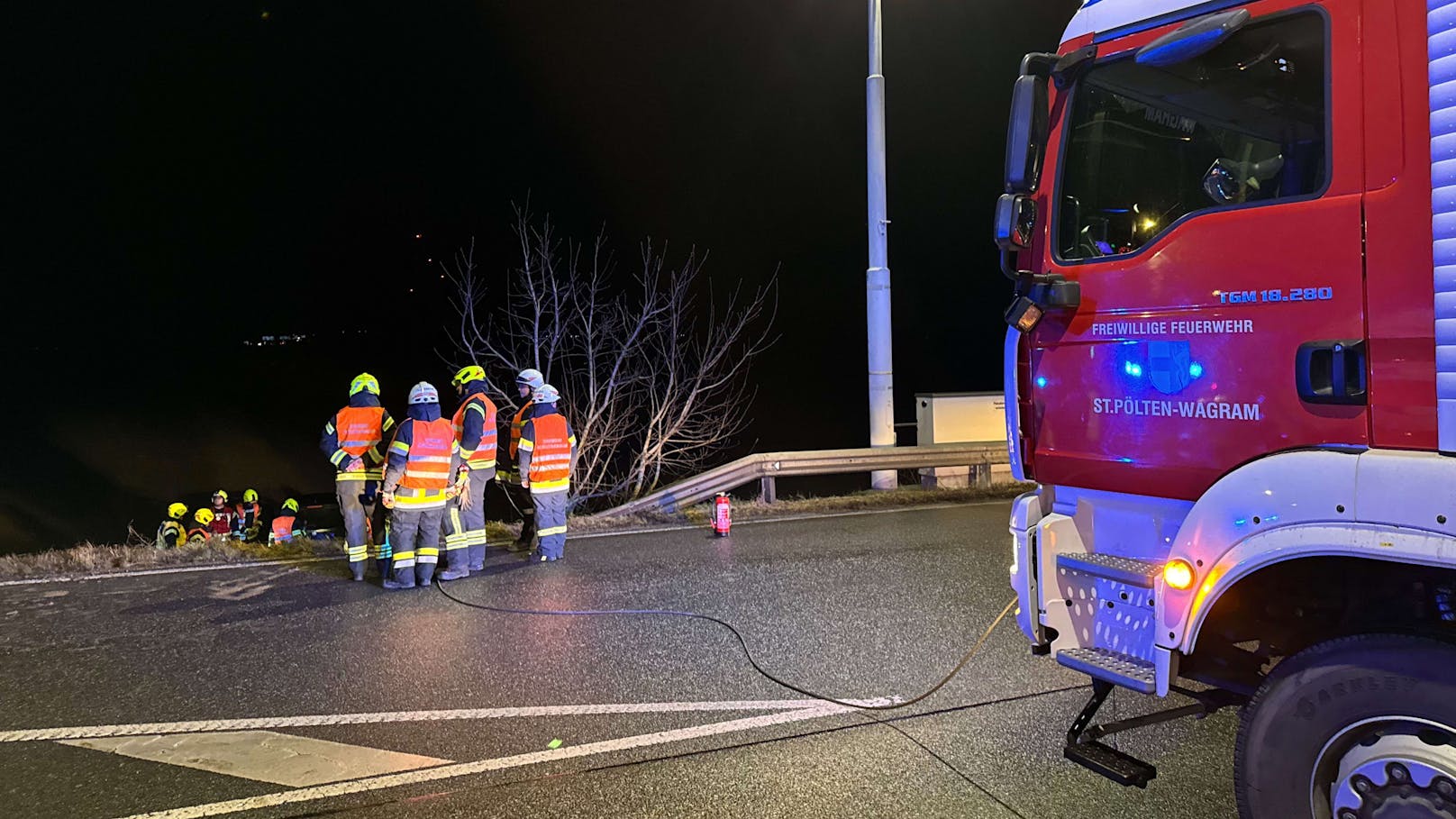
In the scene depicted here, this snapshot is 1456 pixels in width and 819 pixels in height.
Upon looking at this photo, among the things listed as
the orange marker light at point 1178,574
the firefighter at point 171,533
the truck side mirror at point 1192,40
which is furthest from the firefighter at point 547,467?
the firefighter at point 171,533

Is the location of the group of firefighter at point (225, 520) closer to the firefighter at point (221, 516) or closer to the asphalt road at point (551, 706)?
the firefighter at point (221, 516)

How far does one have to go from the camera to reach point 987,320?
66.2 m

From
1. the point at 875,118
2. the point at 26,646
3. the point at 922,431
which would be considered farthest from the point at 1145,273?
the point at 922,431

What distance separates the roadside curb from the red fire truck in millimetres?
6393

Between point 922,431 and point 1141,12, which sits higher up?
point 1141,12

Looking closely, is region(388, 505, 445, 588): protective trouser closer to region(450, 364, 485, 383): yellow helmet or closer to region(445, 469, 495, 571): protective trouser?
region(445, 469, 495, 571): protective trouser

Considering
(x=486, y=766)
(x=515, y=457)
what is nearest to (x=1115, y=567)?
(x=486, y=766)

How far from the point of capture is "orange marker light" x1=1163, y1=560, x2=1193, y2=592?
9.19 feet

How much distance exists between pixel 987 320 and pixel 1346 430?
66.6 meters

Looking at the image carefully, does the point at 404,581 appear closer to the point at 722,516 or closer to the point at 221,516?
the point at 722,516

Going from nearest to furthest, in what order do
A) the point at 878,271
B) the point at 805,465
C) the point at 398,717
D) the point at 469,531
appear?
the point at 398,717 < the point at 469,531 < the point at 805,465 < the point at 878,271

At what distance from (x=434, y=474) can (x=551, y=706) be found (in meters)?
3.34

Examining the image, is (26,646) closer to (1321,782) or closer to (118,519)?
(1321,782)

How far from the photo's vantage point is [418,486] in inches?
278
